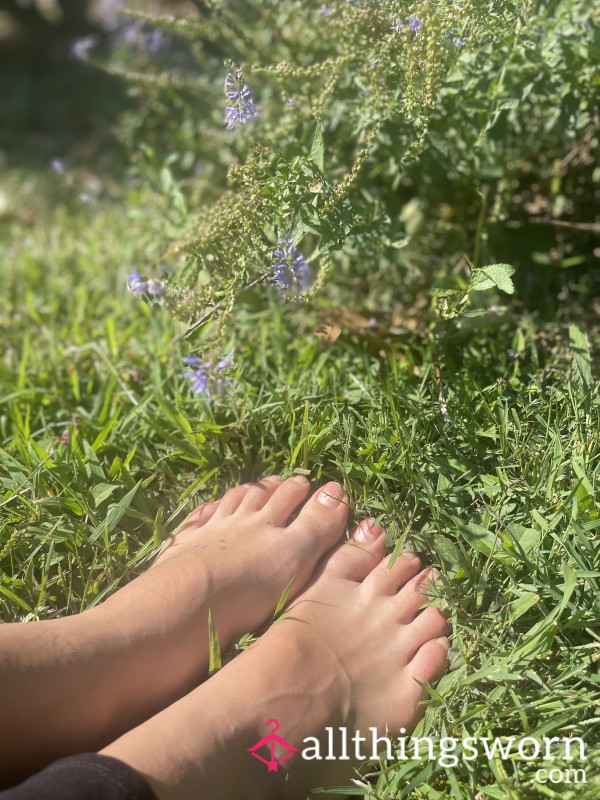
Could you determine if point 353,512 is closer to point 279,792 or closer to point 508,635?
point 508,635

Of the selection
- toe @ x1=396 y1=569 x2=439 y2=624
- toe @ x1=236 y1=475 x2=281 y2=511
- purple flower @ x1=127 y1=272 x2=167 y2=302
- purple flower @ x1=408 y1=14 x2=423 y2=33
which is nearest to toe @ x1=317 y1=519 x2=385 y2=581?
toe @ x1=396 y1=569 x2=439 y2=624

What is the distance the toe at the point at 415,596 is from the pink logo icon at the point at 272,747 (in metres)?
0.38

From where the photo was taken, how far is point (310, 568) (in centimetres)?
180

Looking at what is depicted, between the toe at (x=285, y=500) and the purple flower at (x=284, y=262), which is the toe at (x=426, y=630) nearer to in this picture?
the toe at (x=285, y=500)

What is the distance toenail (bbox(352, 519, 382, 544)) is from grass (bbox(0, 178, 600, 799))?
0.05m

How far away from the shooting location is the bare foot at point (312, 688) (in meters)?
1.37

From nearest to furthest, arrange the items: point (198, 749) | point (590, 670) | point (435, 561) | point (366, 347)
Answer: point (198, 749)
point (590, 670)
point (435, 561)
point (366, 347)

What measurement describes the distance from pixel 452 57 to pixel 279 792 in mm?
1631

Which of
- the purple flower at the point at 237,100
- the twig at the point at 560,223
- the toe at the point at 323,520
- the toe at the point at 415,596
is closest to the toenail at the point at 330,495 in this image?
the toe at the point at 323,520

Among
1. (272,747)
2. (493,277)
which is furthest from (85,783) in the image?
(493,277)

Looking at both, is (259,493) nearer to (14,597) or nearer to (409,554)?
(409,554)

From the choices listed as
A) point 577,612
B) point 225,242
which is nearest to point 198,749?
point 577,612

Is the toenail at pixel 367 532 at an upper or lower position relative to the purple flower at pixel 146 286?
lower

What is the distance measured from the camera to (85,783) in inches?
47.4
